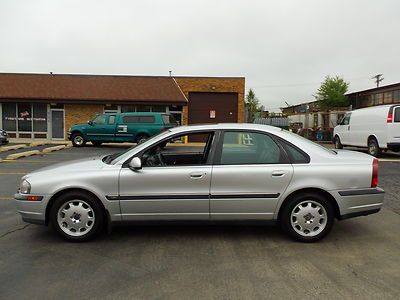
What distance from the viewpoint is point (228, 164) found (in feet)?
15.6

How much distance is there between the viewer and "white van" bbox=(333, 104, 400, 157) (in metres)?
14.9

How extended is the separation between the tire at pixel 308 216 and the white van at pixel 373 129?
11.8m

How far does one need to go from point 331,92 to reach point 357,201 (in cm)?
4983

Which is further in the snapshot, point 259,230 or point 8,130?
point 8,130

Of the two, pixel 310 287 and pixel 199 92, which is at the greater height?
pixel 199 92

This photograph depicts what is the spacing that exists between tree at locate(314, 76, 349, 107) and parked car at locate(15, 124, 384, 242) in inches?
1830

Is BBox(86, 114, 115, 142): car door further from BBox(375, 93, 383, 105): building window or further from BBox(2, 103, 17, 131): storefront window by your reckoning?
BBox(375, 93, 383, 105): building window

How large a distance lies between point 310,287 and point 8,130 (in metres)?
25.6

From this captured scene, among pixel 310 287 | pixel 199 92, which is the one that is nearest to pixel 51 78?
pixel 199 92

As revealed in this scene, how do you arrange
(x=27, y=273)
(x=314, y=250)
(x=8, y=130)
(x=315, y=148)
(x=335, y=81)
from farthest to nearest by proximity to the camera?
(x=335, y=81) → (x=8, y=130) → (x=315, y=148) → (x=314, y=250) → (x=27, y=273)

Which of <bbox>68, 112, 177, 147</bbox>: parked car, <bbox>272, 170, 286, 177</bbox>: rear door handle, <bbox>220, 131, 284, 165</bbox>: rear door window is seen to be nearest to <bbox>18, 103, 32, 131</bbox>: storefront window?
<bbox>68, 112, 177, 147</bbox>: parked car

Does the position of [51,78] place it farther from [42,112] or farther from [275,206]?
[275,206]

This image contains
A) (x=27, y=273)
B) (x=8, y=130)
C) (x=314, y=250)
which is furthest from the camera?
(x=8, y=130)

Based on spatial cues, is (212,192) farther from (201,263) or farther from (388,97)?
(388,97)
